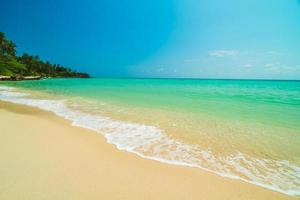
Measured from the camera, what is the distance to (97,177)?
9.23 ft

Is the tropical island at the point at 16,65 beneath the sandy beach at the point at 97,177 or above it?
above

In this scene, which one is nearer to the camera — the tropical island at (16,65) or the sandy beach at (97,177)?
the sandy beach at (97,177)

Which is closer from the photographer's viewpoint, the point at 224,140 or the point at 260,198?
the point at 260,198

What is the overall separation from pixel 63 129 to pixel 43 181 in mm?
3141

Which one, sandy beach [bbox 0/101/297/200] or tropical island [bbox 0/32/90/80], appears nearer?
sandy beach [bbox 0/101/297/200]

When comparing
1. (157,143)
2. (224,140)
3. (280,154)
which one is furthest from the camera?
(224,140)

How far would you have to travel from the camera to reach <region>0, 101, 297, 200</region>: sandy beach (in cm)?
243

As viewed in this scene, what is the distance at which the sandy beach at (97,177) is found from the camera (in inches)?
95.7

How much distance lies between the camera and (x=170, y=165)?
344 centimetres

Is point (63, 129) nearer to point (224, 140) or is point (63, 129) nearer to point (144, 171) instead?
point (144, 171)

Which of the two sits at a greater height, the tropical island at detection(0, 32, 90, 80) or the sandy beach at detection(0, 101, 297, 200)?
the tropical island at detection(0, 32, 90, 80)

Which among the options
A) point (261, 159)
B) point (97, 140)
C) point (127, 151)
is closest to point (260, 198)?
point (261, 159)

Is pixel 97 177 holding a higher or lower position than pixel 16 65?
lower

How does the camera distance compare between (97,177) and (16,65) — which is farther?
(16,65)
